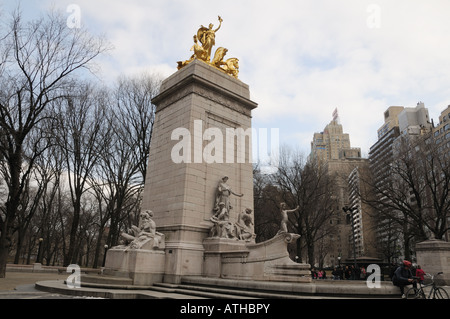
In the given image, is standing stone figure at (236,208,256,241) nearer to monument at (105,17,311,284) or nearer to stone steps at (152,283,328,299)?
monument at (105,17,311,284)

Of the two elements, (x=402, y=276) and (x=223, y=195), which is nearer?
(x=402, y=276)

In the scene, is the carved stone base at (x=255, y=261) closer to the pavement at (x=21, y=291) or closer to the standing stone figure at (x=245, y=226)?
the standing stone figure at (x=245, y=226)

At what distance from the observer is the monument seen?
39.4 feet

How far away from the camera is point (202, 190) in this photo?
46.8 feet

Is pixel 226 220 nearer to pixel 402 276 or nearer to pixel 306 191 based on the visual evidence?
pixel 402 276

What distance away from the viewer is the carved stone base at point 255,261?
35.2 ft

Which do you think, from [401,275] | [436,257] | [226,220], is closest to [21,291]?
[226,220]

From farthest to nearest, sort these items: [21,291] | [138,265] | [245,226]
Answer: [245,226]
[138,265]
[21,291]

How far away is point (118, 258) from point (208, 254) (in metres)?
3.55

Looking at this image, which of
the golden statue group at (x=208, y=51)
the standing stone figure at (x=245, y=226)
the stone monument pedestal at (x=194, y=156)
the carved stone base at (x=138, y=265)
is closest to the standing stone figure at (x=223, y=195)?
the stone monument pedestal at (x=194, y=156)

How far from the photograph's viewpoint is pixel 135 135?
26891mm

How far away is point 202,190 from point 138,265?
4112 mm
